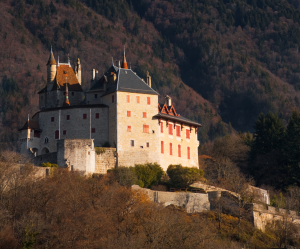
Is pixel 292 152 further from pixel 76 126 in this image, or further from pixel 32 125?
pixel 32 125

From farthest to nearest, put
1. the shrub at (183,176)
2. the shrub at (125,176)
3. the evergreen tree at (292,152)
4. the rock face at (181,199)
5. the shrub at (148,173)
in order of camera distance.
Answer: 1. the evergreen tree at (292,152)
2. the shrub at (183,176)
3. the shrub at (148,173)
4. the shrub at (125,176)
5. the rock face at (181,199)

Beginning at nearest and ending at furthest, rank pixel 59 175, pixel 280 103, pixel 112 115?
pixel 59 175
pixel 112 115
pixel 280 103

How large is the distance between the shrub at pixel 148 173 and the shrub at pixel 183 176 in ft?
4.88

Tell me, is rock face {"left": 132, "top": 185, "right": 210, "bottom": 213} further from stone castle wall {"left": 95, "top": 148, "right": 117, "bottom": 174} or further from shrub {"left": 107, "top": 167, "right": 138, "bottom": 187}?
stone castle wall {"left": 95, "top": 148, "right": 117, "bottom": 174}

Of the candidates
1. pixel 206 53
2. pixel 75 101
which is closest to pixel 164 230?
pixel 75 101

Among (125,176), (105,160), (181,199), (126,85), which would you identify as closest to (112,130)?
(105,160)

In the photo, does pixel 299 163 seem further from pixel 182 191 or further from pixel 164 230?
pixel 164 230

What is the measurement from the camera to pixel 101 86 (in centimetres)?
7781

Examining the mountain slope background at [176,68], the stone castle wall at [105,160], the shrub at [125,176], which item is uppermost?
the mountain slope background at [176,68]

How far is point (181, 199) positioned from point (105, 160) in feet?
33.9

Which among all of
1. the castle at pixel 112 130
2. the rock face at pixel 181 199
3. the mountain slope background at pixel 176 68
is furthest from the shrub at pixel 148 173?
the mountain slope background at pixel 176 68

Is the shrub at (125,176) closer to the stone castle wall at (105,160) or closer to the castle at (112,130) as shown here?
the stone castle wall at (105,160)

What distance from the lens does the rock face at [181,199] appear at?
212 ft

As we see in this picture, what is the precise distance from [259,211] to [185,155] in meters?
15.5
